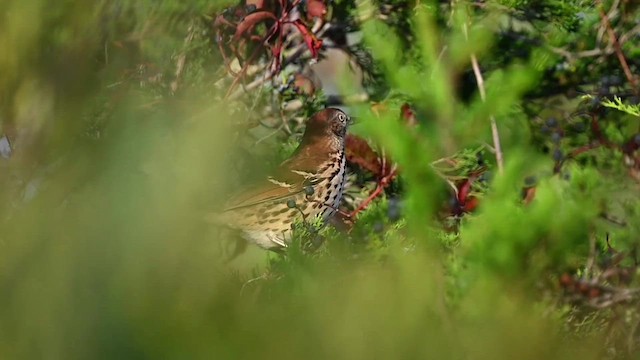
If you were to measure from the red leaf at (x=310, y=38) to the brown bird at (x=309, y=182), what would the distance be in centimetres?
23

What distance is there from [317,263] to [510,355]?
0.91ft

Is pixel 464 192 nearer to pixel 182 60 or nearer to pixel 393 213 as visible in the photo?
pixel 393 213

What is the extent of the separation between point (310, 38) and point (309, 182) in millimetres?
492

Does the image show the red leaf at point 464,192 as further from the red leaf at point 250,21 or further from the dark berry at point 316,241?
the red leaf at point 250,21

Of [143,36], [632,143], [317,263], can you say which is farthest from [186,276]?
[632,143]

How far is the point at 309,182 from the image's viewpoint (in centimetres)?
328

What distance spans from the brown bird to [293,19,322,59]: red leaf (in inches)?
9.0

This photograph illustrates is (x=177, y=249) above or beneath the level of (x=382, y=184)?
above

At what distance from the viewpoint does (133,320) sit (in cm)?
89

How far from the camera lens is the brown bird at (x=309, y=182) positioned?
3098 millimetres

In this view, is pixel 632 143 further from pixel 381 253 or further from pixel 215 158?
pixel 215 158

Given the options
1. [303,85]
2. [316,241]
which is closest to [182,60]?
[316,241]

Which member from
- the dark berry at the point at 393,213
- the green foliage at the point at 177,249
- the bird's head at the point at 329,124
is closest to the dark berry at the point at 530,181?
the dark berry at the point at 393,213

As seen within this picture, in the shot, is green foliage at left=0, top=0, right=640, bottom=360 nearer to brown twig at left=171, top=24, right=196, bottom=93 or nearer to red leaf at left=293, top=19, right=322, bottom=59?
brown twig at left=171, top=24, right=196, bottom=93
